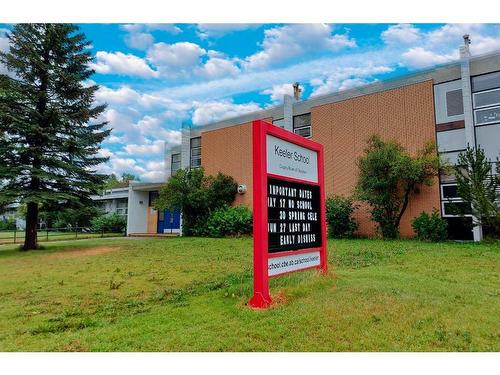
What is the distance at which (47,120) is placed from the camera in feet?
39.5

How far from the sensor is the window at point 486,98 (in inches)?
466

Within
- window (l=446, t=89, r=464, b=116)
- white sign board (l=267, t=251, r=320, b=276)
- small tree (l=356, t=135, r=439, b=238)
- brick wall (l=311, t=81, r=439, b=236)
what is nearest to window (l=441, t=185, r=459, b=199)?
brick wall (l=311, t=81, r=439, b=236)

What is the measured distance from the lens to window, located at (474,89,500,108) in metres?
11.8

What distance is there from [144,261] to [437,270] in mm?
6491

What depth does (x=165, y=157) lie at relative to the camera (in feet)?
71.8

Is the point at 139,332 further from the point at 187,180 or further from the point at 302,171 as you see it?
the point at 187,180

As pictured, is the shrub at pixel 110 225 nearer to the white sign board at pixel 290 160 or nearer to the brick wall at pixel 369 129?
the brick wall at pixel 369 129

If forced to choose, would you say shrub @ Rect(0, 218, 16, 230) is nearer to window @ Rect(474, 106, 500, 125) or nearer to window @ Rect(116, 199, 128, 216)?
window @ Rect(116, 199, 128, 216)

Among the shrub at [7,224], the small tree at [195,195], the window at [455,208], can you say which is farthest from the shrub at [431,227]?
the shrub at [7,224]

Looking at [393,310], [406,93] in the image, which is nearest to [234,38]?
[393,310]

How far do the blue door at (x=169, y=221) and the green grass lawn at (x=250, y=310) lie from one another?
517 inches

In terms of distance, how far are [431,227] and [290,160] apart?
8734 millimetres

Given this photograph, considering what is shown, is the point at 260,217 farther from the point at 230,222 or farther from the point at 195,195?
the point at 195,195

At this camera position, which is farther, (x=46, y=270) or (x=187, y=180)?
(x=187, y=180)
